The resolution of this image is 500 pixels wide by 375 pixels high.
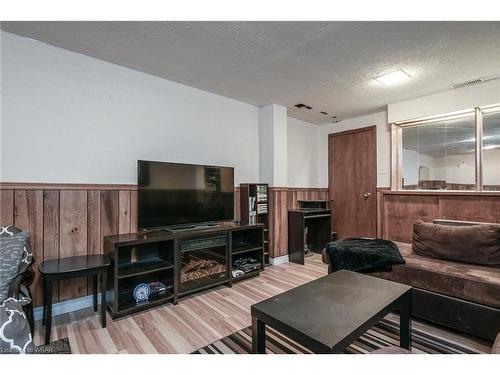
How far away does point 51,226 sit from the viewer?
2186 mm

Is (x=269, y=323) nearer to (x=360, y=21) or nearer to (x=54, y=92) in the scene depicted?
(x=360, y=21)

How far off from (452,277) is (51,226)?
127 inches

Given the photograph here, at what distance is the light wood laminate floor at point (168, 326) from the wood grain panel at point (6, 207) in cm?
86

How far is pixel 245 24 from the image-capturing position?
6.35ft

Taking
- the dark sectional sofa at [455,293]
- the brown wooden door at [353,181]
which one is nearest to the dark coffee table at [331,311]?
the dark sectional sofa at [455,293]

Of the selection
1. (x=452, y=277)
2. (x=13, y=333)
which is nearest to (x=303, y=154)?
(x=452, y=277)

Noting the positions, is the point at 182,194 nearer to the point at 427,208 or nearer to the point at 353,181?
the point at 353,181

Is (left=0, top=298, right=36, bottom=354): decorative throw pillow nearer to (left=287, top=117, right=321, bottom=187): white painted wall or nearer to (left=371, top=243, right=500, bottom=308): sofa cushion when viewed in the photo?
(left=371, top=243, right=500, bottom=308): sofa cushion

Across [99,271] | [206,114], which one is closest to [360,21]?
[206,114]

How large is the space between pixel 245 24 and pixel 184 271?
232cm

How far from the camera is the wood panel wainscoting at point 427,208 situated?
9.85 feet

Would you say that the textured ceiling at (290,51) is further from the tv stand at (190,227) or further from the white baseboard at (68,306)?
the white baseboard at (68,306)

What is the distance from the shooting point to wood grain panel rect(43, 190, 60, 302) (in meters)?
2.16
